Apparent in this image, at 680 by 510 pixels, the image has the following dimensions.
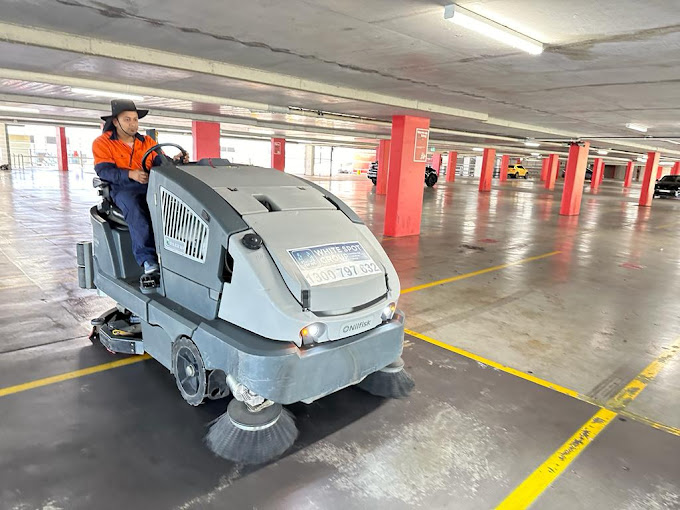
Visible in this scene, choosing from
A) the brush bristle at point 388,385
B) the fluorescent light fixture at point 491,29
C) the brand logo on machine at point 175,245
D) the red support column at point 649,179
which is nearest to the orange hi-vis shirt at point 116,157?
the brand logo on machine at point 175,245

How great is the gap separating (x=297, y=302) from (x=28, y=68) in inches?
276

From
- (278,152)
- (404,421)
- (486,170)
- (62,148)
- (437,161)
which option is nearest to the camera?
(404,421)

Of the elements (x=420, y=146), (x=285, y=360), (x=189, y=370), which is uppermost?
(x=420, y=146)

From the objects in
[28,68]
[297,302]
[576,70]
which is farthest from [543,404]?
[28,68]

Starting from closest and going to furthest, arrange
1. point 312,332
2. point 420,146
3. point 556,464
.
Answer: point 312,332, point 556,464, point 420,146

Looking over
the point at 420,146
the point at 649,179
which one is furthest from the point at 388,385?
the point at 649,179

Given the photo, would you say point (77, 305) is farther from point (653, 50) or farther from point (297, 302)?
point (653, 50)

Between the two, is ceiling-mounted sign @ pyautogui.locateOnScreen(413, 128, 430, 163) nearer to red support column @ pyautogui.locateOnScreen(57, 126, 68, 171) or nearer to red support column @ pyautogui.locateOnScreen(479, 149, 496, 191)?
red support column @ pyautogui.locateOnScreen(479, 149, 496, 191)

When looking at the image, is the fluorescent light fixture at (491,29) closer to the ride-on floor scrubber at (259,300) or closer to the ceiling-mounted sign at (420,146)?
the ride-on floor scrubber at (259,300)

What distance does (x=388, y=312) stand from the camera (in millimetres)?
2900

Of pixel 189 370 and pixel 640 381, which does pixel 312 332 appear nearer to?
pixel 189 370

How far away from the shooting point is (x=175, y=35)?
457 centimetres

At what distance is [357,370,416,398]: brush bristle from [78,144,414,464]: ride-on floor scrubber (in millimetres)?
498

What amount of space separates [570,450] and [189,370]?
2360mm
